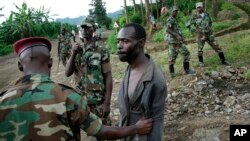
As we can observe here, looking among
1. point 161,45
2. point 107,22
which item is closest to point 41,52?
point 161,45

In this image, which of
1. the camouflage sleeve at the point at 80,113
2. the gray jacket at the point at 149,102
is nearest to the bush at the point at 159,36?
the gray jacket at the point at 149,102

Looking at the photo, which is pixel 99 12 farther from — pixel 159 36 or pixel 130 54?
pixel 130 54

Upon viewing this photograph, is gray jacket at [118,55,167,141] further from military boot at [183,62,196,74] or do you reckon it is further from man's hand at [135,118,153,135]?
military boot at [183,62,196,74]

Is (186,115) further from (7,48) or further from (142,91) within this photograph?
(7,48)

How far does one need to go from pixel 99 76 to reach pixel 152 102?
1420 mm

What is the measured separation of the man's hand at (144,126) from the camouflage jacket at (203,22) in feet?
20.8

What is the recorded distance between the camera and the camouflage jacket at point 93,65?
12.8ft

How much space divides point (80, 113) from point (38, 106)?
254 mm

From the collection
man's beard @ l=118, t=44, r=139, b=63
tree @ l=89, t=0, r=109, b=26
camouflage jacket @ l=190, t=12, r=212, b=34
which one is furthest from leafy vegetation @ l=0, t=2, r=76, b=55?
man's beard @ l=118, t=44, r=139, b=63

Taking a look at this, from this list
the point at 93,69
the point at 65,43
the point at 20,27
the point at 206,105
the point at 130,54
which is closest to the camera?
the point at 130,54

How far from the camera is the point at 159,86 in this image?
2619 mm

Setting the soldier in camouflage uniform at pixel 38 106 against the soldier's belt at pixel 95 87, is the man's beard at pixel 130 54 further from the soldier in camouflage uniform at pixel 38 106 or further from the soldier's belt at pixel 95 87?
the soldier's belt at pixel 95 87

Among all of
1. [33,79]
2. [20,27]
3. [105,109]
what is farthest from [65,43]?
[20,27]

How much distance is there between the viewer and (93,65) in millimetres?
3910
